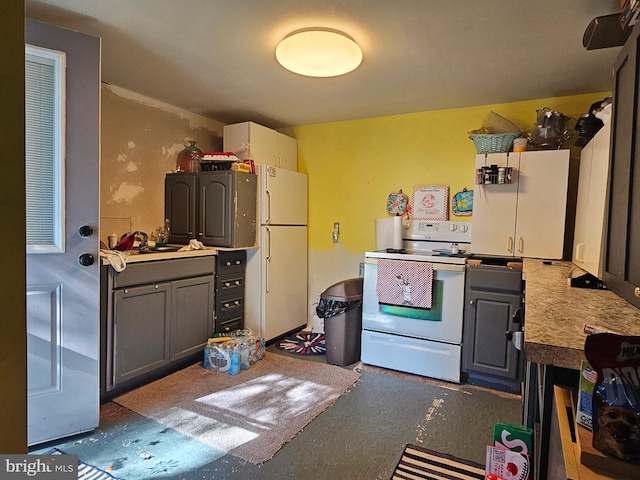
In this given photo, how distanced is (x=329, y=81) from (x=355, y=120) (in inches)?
41.4

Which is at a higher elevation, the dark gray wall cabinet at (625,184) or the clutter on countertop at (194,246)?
the dark gray wall cabinet at (625,184)

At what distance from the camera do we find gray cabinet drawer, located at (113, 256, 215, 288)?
2.29 meters

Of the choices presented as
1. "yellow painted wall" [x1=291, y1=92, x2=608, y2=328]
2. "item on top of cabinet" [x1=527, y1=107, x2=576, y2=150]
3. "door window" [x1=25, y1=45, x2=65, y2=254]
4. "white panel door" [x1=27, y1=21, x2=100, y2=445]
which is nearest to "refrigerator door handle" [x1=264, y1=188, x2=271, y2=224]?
"yellow painted wall" [x1=291, y1=92, x2=608, y2=328]

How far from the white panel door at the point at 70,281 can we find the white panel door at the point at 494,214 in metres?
2.64

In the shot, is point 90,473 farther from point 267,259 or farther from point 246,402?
point 267,259

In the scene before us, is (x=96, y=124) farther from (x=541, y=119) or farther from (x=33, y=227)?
(x=541, y=119)

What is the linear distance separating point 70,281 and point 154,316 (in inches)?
28.8

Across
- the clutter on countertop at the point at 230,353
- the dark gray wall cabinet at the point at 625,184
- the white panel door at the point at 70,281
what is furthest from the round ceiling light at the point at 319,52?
the clutter on countertop at the point at 230,353

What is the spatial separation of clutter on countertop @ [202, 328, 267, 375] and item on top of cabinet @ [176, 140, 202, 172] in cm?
155

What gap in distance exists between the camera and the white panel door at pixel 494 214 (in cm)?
278

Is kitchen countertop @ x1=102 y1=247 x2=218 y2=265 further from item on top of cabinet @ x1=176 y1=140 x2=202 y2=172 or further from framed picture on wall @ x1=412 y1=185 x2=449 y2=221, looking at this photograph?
framed picture on wall @ x1=412 y1=185 x2=449 y2=221

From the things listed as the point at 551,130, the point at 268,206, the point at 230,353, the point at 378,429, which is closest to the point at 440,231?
the point at 551,130

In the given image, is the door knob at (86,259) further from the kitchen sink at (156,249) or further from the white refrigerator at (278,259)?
the white refrigerator at (278,259)

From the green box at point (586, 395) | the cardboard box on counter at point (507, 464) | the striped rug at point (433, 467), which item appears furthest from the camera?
the striped rug at point (433, 467)
